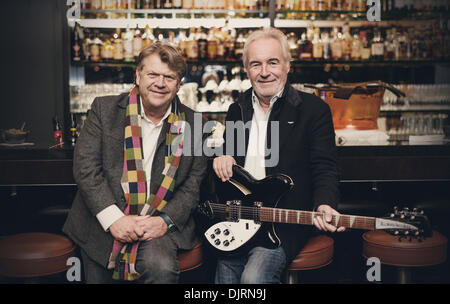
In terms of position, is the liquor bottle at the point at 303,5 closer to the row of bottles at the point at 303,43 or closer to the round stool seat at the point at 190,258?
the row of bottles at the point at 303,43

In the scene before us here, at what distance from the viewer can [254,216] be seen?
199 centimetres

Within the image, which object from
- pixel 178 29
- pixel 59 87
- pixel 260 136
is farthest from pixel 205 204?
pixel 59 87

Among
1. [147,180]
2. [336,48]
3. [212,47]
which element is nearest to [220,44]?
[212,47]

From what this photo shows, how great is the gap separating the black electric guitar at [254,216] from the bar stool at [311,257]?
0.42ft

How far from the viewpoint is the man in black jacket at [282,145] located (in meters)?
2.01

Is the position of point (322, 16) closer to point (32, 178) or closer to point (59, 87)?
point (59, 87)

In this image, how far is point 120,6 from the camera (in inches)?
156

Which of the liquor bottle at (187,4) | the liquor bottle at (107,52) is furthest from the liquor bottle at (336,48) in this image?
the liquor bottle at (107,52)

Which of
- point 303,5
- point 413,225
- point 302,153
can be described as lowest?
point 413,225

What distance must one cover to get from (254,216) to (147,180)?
1.59ft

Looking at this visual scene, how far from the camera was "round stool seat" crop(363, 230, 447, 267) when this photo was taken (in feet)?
6.83

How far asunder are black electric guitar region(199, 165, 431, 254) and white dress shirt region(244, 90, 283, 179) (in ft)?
0.40

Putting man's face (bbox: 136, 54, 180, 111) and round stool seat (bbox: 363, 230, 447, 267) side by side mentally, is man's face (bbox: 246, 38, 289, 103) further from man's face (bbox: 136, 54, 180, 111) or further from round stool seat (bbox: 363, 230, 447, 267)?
round stool seat (bbox: 363, 230, 447, 267)

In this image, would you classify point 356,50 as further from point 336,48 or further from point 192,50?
point 192,50
